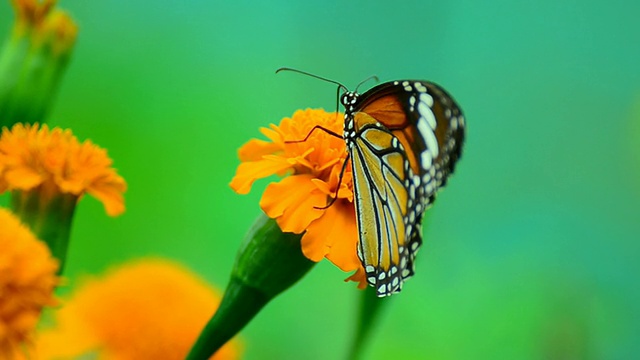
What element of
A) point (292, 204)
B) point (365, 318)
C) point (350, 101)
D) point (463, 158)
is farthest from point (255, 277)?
point (463, 158)

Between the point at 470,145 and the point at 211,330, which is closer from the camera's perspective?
the point at 211,330

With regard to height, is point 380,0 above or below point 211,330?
above

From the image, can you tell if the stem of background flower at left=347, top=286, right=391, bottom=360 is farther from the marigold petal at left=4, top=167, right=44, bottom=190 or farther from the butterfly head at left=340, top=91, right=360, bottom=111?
the marigold petal at left=4, top=167, right=44, bottom=190

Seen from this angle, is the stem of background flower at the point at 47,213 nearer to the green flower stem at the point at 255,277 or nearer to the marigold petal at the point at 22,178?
the marigold petal at the point at 22,178

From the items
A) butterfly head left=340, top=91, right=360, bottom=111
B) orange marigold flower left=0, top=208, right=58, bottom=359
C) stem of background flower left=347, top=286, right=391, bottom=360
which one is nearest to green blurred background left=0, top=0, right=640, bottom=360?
A: stem of background flower left=347, top=286, right=391, bottom=360

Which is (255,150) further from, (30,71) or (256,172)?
(30,71)

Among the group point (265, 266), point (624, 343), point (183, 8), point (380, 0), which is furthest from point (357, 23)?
point (624, 343)

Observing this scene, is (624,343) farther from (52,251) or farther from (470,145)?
(52,251)
